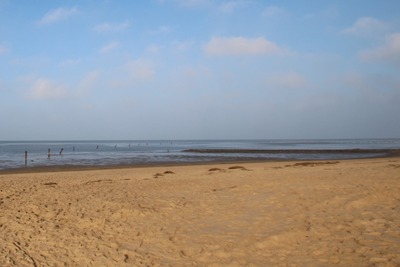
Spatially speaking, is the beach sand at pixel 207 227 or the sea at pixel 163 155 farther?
the sea at pixel 163 155

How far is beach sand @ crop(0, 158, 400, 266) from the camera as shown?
547 cm

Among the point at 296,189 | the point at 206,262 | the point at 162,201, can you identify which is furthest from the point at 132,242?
the point at 296,189

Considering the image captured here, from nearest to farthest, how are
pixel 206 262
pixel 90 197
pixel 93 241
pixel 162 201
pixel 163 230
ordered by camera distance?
pixel 206 262
pixel 93 241
pixel 163 230
pixel 162 201
pixel 90 197

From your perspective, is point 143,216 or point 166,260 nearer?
point 166,260

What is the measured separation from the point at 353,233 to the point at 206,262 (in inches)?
131

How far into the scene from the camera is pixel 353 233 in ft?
21.5

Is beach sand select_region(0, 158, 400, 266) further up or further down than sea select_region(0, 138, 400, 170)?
further up

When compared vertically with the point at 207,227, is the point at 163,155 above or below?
below

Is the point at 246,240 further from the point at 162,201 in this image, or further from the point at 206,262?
the point at 162,201

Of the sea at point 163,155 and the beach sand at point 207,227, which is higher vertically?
the beach sand at point 207,227

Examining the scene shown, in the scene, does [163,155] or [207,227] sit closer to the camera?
[207,227]

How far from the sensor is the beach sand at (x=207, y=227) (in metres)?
5.47

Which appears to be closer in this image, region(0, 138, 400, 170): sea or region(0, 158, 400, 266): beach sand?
region(0, 158, 400, 266): beach sand

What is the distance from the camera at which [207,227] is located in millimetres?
7332
